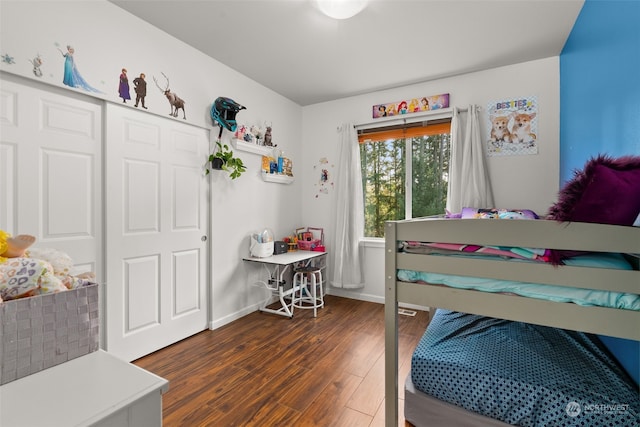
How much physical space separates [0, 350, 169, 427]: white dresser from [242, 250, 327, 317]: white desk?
2168mm

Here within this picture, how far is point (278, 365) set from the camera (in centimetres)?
214

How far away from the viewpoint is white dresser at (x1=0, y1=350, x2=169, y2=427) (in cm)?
55

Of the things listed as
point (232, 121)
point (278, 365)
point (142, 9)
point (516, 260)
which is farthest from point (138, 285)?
point (516, 260)

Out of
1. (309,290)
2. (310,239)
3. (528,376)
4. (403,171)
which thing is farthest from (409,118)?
(528,376)

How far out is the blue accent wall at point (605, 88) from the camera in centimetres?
138

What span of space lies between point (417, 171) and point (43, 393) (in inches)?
135

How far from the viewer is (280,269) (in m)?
3.38

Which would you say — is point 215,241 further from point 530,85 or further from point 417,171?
point 530,85

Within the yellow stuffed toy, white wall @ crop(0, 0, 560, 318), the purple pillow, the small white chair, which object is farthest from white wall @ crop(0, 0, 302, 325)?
the purple pillow

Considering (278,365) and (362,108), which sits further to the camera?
(362,108)

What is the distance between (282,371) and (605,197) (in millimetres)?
2034

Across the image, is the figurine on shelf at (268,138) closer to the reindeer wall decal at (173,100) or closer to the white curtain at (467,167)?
the reindeer wall decal at (173,100)

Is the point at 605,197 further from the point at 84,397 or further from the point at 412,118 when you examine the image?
the point at 412,118

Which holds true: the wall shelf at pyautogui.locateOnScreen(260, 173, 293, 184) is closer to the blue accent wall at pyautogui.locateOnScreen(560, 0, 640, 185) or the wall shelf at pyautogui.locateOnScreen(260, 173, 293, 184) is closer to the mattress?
the mattress
